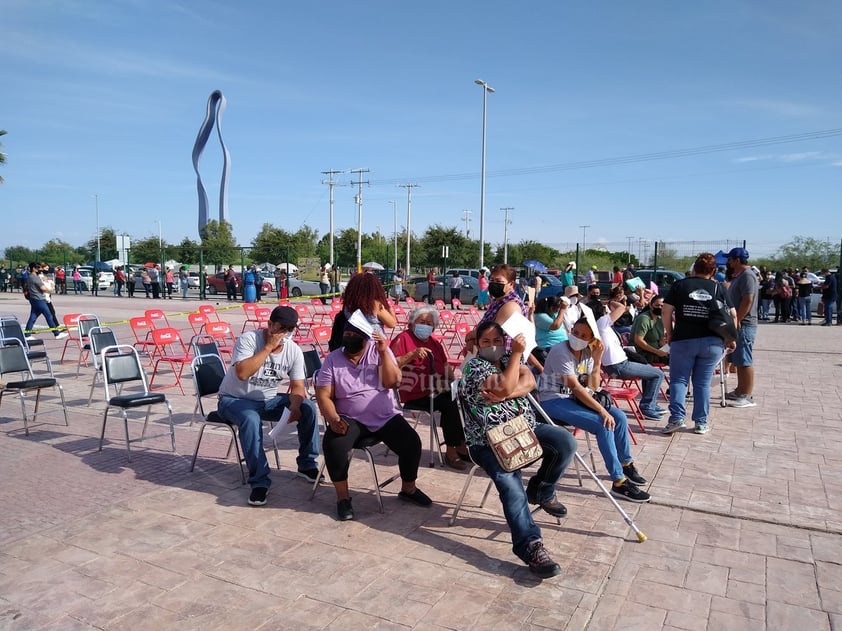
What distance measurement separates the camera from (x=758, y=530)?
409 cm

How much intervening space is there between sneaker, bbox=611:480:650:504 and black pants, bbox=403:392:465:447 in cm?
135

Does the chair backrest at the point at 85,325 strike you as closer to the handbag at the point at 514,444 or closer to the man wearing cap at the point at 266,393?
the man wearing cap at the point at 266,393

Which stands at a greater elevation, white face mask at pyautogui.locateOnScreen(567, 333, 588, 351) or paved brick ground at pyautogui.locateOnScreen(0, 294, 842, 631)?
white face mask at pyautogui.locateOnScreen(567, 333, 588, 351)

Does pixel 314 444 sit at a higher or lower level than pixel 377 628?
higher

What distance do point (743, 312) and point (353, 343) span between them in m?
5.02

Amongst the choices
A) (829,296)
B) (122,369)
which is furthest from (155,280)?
(829,296)

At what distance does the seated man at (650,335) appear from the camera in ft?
24.6

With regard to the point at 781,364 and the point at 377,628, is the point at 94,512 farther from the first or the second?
the point at 781,364

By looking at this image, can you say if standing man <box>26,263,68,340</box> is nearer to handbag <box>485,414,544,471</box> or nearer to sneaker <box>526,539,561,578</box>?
handbag <box>485,414,544,471</box>

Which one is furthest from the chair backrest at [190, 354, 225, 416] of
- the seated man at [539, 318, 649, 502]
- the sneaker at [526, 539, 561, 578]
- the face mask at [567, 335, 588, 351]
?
the sneaker at [526, 539, 561, 578]

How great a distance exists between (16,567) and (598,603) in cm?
323

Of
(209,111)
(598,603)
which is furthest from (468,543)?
(209,111)

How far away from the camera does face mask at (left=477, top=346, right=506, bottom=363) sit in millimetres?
3935

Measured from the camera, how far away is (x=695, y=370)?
640cm
